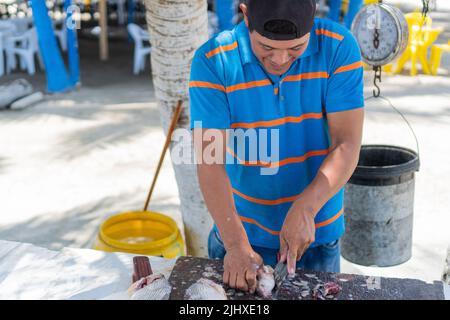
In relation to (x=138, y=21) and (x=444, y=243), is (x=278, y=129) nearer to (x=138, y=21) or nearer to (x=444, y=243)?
(x=444, y=243)

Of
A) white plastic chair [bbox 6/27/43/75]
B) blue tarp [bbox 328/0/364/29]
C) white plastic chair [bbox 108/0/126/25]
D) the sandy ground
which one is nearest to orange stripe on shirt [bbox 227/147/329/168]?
the sandy ground

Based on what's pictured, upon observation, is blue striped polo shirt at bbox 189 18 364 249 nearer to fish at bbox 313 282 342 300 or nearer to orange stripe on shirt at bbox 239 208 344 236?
orange stripe on shirt at bbox 239 208 344 236

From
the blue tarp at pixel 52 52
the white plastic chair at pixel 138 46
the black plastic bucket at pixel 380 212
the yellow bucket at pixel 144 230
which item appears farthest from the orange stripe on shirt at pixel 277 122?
the white plastic chair at pixel 138 46

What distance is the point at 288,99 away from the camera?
2.11m

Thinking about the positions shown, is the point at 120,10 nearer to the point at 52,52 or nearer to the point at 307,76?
the point at 52,52

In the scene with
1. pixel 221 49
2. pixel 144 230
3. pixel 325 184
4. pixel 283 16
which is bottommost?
pixel 144 230

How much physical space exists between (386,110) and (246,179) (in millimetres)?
6092

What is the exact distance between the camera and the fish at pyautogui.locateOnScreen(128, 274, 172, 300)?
2.04 meters

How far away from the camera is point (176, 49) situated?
3.40 m

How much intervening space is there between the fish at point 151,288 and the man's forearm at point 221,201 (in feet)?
0.86

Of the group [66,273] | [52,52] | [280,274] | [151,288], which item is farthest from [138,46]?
[280,274]

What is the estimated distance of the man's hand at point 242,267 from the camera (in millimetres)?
1999

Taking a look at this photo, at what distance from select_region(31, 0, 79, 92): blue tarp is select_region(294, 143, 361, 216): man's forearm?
7.19 meters

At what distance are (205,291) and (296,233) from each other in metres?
0.37
